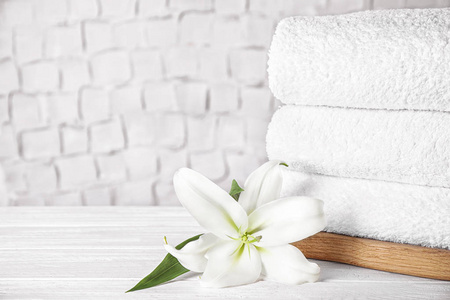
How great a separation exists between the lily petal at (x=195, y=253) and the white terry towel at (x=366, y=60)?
0.18m

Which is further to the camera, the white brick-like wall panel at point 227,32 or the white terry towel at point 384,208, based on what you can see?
the white brick-like wall panel at point 227,32

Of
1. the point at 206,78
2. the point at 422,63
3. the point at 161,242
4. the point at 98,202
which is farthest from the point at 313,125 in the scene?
the point at 98,202

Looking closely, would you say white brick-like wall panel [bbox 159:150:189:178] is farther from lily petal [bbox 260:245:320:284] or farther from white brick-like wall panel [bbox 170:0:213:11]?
lily petal [bbox 260:245:320:284]

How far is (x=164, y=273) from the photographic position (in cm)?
46

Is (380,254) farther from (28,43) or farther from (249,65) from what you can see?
(28,43)

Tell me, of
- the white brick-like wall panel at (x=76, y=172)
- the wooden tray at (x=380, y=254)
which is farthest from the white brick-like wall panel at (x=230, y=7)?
the wooden tray at (x=380, y=254)

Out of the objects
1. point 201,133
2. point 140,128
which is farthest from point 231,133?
point 140,128

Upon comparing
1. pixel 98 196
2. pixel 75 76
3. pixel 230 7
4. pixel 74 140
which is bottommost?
pixel 98 196

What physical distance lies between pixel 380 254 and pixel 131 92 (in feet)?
1.69

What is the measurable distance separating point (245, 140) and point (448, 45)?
17.4 inches

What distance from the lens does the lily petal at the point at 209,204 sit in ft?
1.49

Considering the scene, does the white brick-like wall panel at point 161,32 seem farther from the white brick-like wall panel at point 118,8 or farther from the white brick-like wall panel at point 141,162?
the white brick-like wall panel at point 141,162

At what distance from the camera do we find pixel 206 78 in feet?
2.71

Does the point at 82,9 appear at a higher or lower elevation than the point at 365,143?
higher
